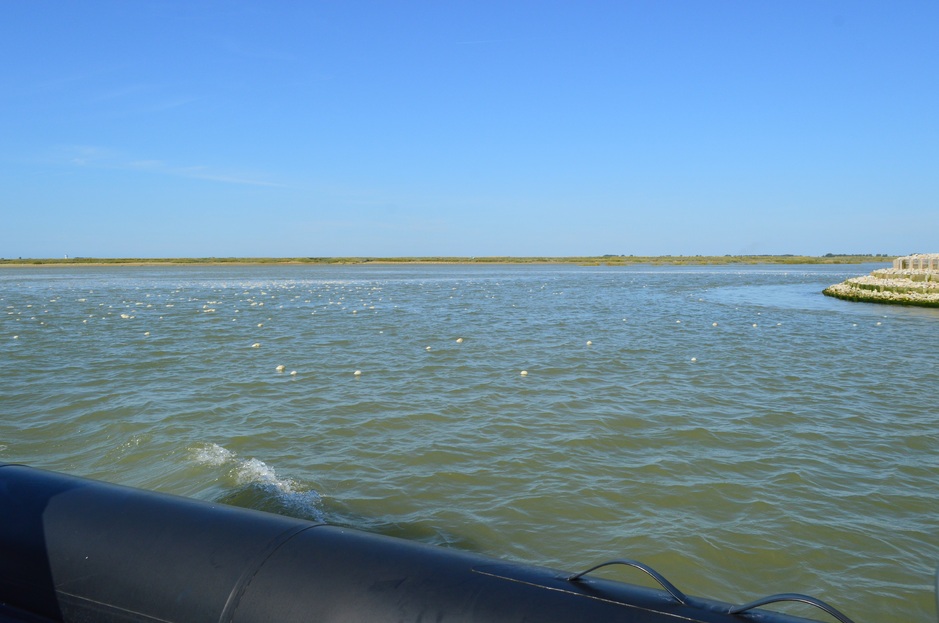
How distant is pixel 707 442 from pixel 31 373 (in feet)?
45.3

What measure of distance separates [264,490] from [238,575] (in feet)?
13.5

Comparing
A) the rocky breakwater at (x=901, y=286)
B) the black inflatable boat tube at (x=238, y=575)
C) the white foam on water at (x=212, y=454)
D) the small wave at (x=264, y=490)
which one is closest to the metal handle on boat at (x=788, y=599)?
the black inflatable boat tube at (x=238, y=575)

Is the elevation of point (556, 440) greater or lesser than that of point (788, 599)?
lesser

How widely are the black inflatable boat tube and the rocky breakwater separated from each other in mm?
35716

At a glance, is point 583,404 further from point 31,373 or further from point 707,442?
point 31,373

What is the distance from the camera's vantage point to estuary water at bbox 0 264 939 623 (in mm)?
5836

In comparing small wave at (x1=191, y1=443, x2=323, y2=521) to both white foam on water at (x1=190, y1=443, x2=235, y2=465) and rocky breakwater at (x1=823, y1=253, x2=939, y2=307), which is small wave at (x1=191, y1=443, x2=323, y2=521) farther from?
A: rocky breakwater at (x1=823, y1=253, x2=939, y2=307)

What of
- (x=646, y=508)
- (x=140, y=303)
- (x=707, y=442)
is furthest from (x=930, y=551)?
(x=140, y=303)

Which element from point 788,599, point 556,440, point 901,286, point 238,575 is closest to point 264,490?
point 556,440

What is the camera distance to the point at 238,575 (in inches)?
118

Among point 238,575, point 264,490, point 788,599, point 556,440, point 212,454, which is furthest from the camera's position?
point 556,440

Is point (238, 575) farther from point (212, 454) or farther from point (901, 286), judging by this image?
point (901, 286)

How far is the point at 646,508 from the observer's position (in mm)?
6668

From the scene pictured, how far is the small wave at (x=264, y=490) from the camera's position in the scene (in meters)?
6.38
